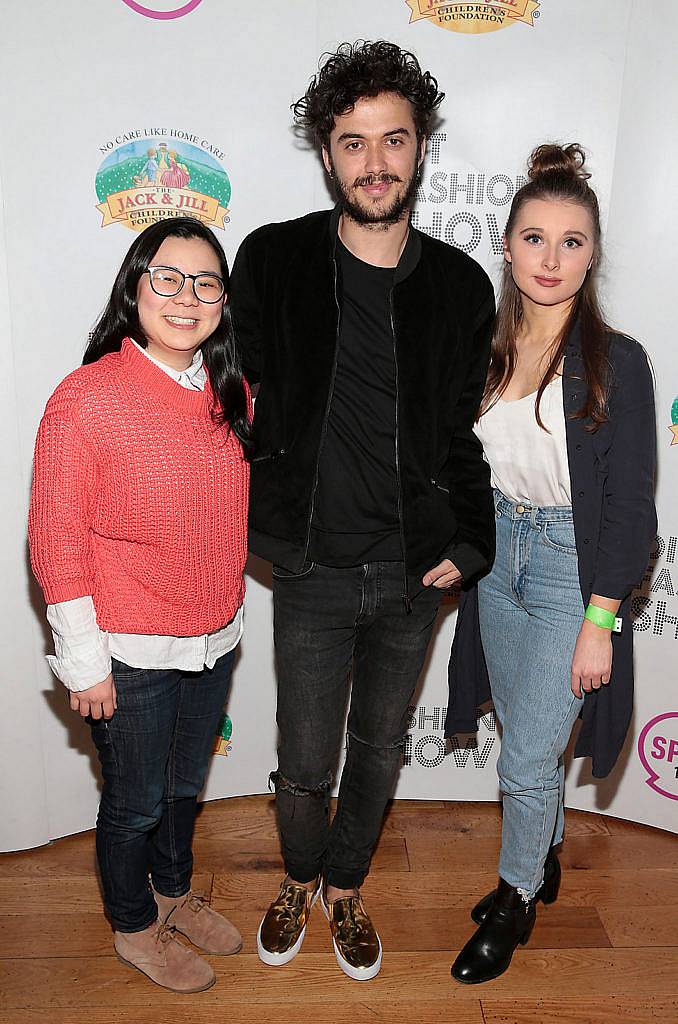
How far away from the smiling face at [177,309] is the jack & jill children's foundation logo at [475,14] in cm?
97

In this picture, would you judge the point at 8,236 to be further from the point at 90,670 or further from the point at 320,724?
the point at 320,724

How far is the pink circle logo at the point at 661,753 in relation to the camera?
2580 millimetres

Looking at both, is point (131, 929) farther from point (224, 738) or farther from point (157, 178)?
point (157, 178)

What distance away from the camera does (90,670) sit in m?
1.66

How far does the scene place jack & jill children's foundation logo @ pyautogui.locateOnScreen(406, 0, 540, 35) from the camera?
2.17 metres

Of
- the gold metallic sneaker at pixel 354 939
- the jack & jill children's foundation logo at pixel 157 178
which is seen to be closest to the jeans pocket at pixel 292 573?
the gold metallic sneaker at pixel 354 939

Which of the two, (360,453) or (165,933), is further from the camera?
(165,933)

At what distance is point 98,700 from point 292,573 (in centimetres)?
47

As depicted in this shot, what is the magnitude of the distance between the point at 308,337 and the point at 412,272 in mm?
275

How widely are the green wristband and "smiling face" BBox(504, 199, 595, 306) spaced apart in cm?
66

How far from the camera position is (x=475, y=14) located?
7.15 ft

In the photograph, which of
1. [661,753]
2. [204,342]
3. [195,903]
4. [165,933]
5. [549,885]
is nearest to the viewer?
[204,342]

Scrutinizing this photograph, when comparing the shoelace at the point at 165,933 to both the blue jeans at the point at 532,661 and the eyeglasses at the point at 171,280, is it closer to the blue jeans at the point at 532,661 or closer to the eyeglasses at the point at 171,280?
the blue jeans at the point at 532,661

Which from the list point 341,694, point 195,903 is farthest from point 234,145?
point 195,903
